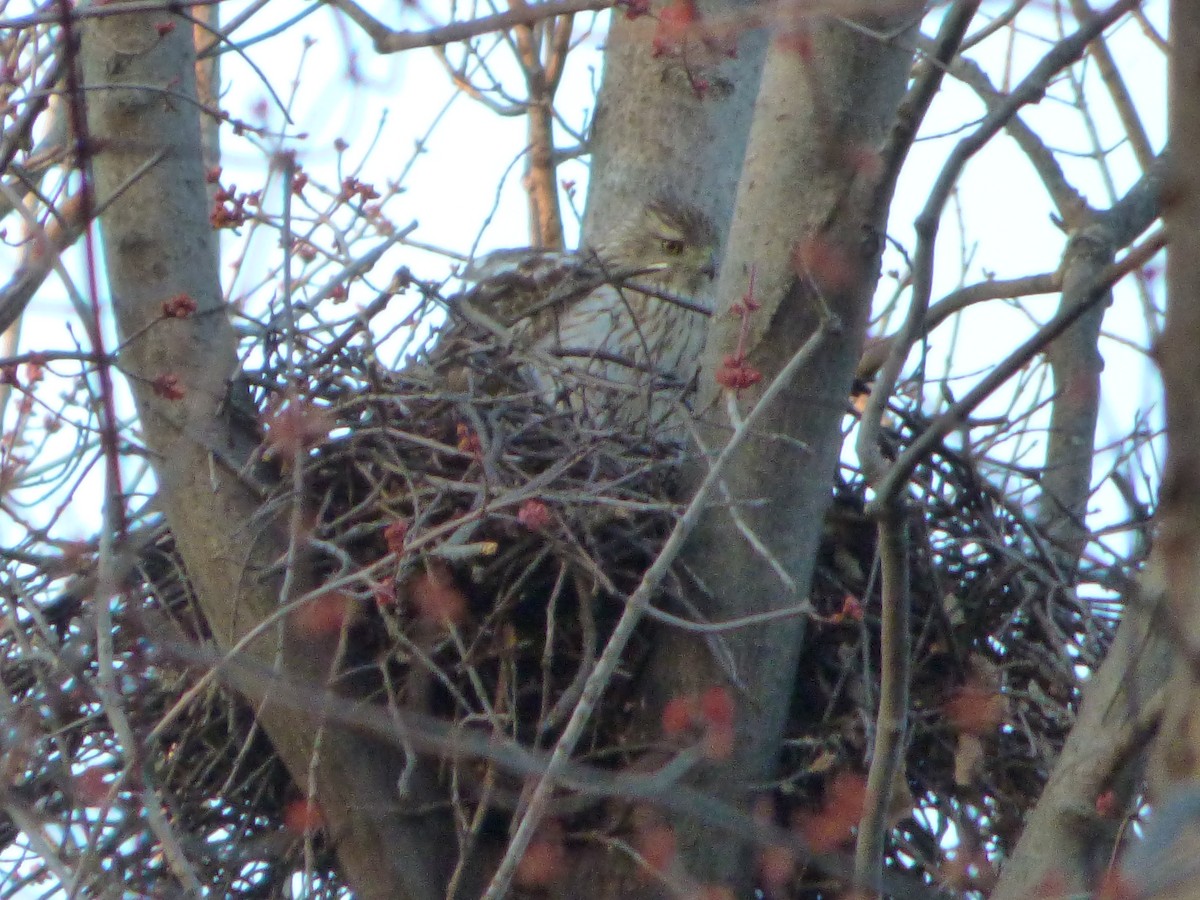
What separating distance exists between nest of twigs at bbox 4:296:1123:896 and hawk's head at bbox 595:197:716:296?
3.39 feet

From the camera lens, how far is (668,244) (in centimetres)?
466

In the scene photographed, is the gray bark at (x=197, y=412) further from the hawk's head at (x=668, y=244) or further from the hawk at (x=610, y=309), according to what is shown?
the hawk's head at (x=668, y=244)

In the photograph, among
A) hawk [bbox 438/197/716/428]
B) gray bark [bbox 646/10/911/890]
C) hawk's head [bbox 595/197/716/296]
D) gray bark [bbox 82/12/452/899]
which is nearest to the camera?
gray bark [bbox 646/10/911/890]

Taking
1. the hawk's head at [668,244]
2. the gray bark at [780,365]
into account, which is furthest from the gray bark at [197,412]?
the hawk's head at [668,244]

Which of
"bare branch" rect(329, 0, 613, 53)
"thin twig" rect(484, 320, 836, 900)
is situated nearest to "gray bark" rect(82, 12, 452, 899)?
"bare branch" rect(329, 0, 613, 53)

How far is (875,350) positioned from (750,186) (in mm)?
933

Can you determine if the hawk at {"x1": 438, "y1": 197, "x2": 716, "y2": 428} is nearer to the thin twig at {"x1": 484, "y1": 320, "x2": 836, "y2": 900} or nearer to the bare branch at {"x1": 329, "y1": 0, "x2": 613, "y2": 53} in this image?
the bare branch at {"x1": 329, "y1": 0, "x2": 613, "y2": 53}

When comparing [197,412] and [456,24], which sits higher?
[456,24]

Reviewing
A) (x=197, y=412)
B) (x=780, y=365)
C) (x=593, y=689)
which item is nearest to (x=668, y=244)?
(x=780, y=365)

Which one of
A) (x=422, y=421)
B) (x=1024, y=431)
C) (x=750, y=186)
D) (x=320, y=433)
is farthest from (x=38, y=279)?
(x=1024, y=431)

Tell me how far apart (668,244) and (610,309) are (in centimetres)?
33

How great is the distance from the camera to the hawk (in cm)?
375

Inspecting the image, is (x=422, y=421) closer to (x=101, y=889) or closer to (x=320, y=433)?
(x=320, y=433)

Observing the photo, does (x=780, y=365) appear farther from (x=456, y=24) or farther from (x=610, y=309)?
(x=610, y=309)
